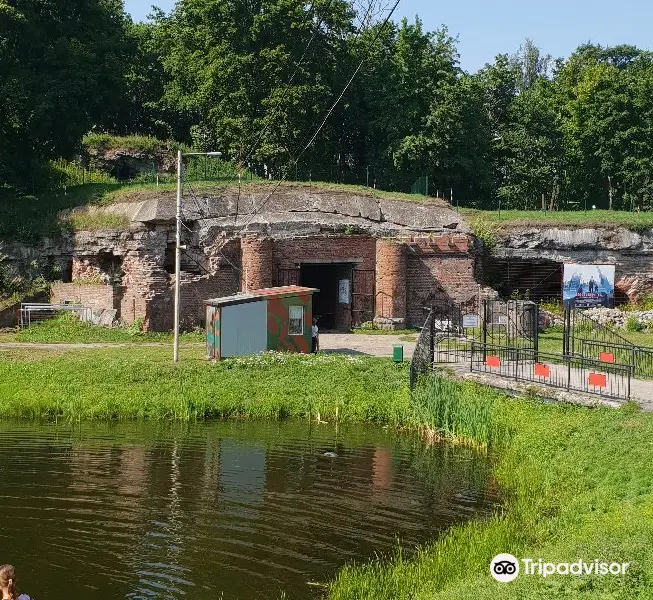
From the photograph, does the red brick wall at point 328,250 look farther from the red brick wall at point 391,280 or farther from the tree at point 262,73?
the tree at point 262,73

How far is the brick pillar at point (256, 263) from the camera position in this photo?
128 feet

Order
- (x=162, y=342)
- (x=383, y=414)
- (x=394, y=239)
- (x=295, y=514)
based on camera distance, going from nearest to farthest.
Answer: (x=295, y=514) < (x=383, y=414) < (x=162, y=342) < (x=394, y=239)

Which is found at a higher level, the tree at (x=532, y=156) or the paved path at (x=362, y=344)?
the tree at (x=532, y=156)

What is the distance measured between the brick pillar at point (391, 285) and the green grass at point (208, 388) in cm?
1097

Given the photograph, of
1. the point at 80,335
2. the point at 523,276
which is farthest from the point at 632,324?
the point at 80,335

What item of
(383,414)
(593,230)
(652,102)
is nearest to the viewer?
(383,414)

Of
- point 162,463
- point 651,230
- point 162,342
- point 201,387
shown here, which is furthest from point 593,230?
point 162,463

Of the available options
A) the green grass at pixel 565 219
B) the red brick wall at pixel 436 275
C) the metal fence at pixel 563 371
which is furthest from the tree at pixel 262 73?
the metal fence at pixel 563 371

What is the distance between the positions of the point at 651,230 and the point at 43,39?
29.8m

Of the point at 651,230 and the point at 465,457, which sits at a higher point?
the point at 651,230

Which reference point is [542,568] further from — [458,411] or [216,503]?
[458,411]

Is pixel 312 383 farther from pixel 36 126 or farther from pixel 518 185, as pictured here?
pixel 518 185

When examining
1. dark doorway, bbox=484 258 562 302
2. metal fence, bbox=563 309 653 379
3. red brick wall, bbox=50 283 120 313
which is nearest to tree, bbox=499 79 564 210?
dark doorway, bbox=484 258 562 302

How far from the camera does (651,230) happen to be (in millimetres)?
44719
